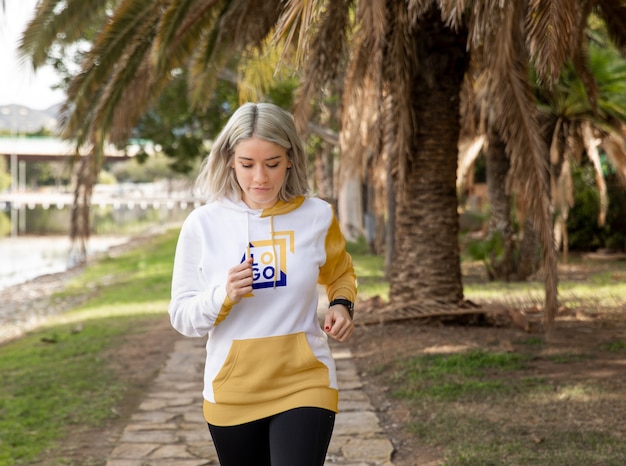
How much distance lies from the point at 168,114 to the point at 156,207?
67890 mm

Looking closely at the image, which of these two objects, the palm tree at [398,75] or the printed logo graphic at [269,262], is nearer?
the printed logo graphic at [269,262]

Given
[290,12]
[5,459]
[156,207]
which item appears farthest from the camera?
[156,207]

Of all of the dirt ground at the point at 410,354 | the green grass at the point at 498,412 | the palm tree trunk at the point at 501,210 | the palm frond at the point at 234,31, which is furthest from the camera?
the palm tree trunk at the point at 501,210

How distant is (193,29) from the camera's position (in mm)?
7801

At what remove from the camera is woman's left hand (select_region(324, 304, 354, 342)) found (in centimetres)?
269

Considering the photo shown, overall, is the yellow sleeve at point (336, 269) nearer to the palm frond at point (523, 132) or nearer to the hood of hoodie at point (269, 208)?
the hood of hoodie at point (269, 208)

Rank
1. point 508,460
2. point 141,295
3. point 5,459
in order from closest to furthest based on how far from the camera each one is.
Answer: point 508,460 → point 5,459 → point 141,295

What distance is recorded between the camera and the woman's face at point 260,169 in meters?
2.62

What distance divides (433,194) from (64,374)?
12.9ft

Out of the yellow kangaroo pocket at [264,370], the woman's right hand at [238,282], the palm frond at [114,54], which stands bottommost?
the yellow kangaroo pocket at [264,370]

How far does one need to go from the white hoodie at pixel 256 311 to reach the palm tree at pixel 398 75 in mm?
3458

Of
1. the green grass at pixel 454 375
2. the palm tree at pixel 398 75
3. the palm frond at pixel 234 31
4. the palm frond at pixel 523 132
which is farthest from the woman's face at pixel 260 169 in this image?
the palm frond at pixel 234 31

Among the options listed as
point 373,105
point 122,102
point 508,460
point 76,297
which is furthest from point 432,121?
point 76,297

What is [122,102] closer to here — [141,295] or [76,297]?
[141,295]
